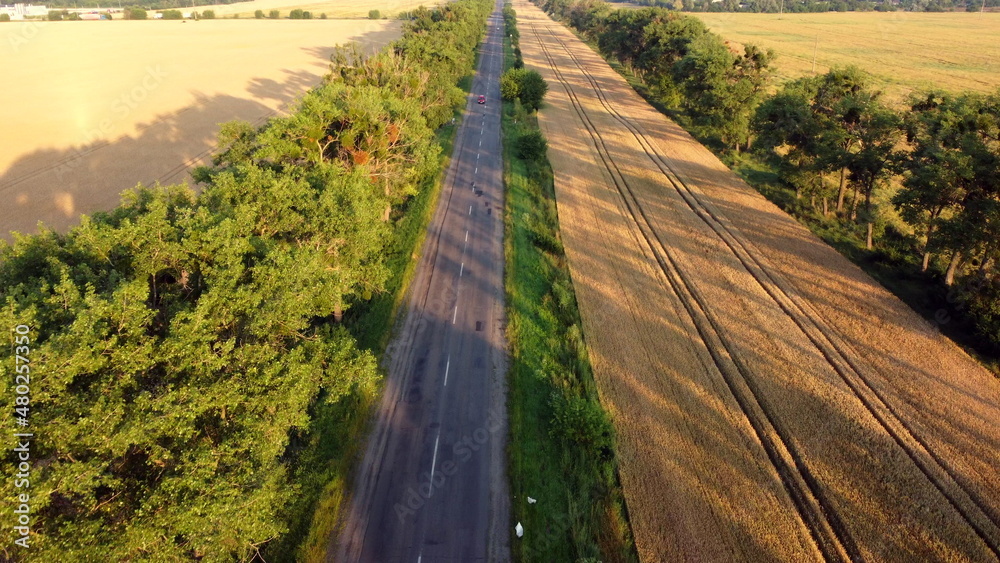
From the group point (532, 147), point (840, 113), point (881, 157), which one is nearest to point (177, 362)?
point (881, 157)

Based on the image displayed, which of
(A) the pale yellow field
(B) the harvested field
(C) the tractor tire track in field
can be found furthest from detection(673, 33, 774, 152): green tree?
(A) the pale yellow field

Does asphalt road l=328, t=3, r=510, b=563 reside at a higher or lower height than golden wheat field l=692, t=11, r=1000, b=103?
lower

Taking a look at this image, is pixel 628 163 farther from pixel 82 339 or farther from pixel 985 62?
pixel 985 62

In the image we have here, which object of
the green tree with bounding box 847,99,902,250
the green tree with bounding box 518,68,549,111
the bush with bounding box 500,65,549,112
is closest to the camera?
the green tree with bounding box 847,99,902,250

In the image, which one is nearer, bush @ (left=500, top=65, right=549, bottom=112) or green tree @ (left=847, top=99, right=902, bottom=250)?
green tree @ (left=847, top=99, right=902, bottom=250)

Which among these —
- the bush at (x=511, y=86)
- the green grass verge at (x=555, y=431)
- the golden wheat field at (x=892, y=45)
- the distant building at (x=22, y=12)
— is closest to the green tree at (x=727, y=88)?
the bush at (x=511, y=86)

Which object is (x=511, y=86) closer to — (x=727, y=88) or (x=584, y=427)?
(x=727, y=88)

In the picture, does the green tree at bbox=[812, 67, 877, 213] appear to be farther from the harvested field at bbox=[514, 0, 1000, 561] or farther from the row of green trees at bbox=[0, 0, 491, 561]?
the row of green trees at bbox=[0, 0, 491, 561]
